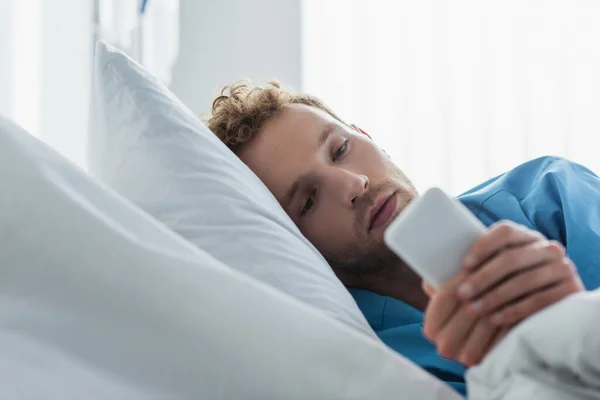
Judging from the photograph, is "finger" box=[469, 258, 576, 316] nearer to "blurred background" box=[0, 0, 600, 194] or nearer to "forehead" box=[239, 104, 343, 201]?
"forehead" box=[239, 104, 343, 201]

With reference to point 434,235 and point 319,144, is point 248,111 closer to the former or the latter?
point 319,144

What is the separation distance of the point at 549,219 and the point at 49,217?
1.87ft

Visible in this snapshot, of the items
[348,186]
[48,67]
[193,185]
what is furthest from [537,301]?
[48,67]

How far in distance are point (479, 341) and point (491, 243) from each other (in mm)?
74

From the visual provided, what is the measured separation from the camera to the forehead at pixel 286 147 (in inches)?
39.1

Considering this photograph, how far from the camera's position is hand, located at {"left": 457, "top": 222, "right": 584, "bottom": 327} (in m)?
0.47

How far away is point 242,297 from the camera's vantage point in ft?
1.73

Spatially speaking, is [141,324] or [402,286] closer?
[141,324]

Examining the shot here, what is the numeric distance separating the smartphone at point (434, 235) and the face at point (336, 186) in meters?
0.46

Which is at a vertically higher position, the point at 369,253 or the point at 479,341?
the point at 479,341

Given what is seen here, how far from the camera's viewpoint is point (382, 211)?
96cm

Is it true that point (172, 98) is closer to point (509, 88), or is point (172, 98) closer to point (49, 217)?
point (49, 217)

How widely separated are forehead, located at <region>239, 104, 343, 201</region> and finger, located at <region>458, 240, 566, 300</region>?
52 cm

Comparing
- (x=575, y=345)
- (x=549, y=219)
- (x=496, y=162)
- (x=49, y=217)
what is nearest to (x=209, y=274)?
(x=49, y=217)
